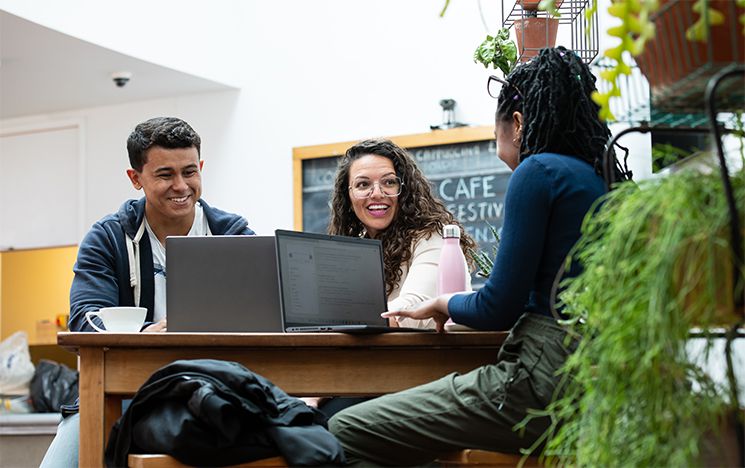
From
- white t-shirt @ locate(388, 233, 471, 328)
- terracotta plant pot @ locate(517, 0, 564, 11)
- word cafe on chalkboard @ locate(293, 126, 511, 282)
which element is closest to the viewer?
white t-shirt @ locate(388, 233, 471, 328)

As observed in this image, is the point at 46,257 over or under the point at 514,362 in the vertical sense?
over

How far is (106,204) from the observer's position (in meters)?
5.86

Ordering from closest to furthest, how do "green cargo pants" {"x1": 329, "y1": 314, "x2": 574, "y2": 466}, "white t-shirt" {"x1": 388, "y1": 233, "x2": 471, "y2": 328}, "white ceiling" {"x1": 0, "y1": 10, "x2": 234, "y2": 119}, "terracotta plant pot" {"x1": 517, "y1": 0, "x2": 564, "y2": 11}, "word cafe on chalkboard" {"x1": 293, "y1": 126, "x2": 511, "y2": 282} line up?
"green cargo pants" {"x1": 329, "y1": 314, "x2": 574, "y2": 466}
"white t-shirt" {"x1": 388, "y1": 233, "x2": 471, "y2": 328}
"terracotta plant pot" {"x1": 517, "y1": 0, "x2": 564, "y2": 11}
"white ceiling" {"x1": 0, "y1": 10, "x2": 234, "y2": 119}
"word cafe on chalkboard" {"x1": 293, "y1": 126, "x2": 511, "y2": 282}

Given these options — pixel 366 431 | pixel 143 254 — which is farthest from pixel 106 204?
pixel 366 431

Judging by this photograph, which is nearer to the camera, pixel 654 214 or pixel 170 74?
pixel 654 214

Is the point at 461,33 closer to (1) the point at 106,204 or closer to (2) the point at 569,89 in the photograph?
(1) the point at 106,204

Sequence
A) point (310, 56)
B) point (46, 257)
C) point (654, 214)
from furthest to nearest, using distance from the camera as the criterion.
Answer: point (46, 257) < point (310, 56) < point (654, 214)

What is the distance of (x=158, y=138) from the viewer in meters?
3.01

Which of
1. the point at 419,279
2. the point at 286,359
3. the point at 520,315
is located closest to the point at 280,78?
the point at 419,279

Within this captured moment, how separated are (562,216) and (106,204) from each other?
14.2 feet

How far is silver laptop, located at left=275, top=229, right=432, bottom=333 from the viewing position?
2344 millimetres

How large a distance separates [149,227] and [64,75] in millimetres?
2696

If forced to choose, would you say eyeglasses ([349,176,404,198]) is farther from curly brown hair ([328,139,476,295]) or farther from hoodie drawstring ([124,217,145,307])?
hoodie drawstring ([124,217,145,307])

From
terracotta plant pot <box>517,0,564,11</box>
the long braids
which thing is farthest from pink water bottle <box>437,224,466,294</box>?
terracotta plant pot <box>517,0,564,11</box>
